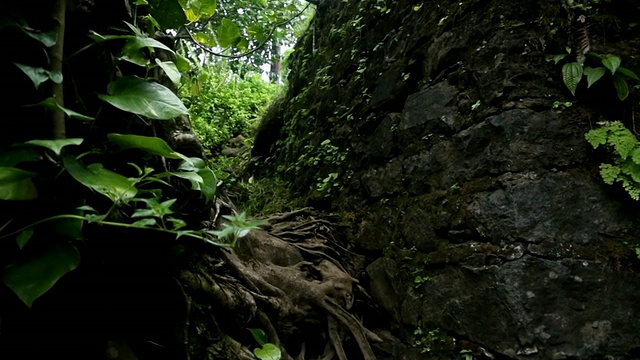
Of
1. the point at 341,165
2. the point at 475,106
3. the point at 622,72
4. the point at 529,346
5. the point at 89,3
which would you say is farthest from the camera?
the point at 341,165

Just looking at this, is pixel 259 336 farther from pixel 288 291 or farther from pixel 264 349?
pixel 288 291

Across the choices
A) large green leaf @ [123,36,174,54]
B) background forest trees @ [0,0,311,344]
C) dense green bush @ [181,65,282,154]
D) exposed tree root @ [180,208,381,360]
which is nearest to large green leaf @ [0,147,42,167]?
background forest trees @ [0,0,311,344]

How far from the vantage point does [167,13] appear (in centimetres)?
150

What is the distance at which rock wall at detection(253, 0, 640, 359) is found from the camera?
1.75 metres

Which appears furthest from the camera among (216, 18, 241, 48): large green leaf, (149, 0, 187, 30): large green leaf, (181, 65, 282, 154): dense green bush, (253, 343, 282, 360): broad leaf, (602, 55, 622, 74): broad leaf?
(181, 65, 282, 154): dense green bush

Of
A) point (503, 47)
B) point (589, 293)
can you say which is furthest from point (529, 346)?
point (503, 47)

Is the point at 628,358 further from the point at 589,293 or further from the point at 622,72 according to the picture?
the point at 622,72

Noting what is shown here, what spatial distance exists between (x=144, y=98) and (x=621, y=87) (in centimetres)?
197

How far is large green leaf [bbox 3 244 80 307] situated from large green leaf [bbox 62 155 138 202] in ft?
0.56

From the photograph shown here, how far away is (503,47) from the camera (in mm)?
2221

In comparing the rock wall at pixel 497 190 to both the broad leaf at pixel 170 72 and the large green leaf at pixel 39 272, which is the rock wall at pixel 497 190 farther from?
the large green leaf at pixel 39 272

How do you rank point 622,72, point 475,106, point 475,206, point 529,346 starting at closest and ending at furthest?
1. point 529,346
2. point 622,72
3. point 475,206
4. point 475,106

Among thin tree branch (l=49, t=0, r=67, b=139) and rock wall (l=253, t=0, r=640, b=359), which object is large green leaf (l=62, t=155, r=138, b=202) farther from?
rock wall (l=253, t=0, r=640, b=359)

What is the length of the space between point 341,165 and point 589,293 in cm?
194
